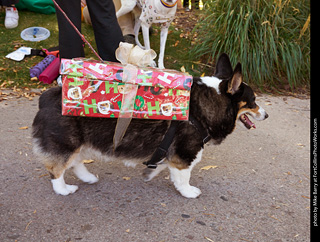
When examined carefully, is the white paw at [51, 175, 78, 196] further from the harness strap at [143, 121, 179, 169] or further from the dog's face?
the dog's face

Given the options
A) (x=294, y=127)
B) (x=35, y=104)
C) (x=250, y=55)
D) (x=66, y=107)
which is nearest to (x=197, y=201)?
(x=66, y=107)

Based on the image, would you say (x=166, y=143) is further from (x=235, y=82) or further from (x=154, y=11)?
(x=154, y=11)

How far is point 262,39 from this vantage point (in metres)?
5.79

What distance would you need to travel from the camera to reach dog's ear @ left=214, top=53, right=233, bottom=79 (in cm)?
289

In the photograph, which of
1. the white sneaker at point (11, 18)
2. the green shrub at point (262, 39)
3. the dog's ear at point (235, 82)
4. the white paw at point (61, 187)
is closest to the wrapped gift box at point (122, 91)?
the dog's ear at point (235, 82)

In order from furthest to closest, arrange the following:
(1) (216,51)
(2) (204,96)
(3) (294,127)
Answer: (1) (216,51) < (3) (294,127) < (2) (204,96)

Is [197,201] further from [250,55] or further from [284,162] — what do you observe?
[250,55]

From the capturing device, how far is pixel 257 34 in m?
5.68

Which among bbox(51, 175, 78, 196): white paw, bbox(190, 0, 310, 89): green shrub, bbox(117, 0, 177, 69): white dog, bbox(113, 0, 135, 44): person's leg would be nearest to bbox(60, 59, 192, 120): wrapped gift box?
bbox(51, 175, 78, 196): white paw

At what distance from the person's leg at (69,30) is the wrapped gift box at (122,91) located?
1458 mm

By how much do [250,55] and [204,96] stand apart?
328 cm

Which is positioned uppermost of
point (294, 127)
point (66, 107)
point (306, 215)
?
point (66, 107)

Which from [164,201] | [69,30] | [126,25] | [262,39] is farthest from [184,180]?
[126,25]

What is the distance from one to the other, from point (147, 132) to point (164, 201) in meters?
0.64
